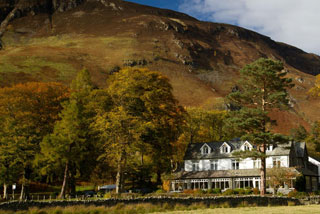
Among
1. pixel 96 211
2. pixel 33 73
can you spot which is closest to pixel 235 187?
pixel 96 211

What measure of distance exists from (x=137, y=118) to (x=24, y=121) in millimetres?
16553

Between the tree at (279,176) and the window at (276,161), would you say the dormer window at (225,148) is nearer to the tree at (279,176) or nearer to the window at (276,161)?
the window at (276,161)

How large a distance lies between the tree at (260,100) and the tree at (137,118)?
35.3ft

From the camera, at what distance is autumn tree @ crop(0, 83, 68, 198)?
45438 mm

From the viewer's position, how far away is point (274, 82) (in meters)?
46.0

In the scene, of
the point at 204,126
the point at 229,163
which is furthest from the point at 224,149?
the point at 204,126

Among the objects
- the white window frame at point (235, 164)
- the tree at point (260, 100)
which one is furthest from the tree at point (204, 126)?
the tree at point (260, 100)

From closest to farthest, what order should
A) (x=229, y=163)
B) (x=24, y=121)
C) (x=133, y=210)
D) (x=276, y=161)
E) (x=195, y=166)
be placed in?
(x=133, y=210), (x=24, y=121), (x=276, y=161), (x=229, y=163), (x=195, y=166)

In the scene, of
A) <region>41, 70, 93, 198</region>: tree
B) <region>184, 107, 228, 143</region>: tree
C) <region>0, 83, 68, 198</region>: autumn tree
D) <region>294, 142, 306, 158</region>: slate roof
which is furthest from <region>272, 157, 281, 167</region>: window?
<region>0, 83, 68, 198</region>: autumn tree

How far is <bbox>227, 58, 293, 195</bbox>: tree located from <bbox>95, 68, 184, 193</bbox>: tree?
423 inches

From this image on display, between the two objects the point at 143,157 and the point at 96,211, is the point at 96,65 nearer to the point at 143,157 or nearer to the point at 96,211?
the point at 143,157

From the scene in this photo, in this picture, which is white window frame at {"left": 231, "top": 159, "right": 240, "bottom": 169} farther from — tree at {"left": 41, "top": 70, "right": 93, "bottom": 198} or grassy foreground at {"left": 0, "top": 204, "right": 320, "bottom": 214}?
grassy foreground at {"left": 0, "top": 204, "right": 320, "bottom": 214}

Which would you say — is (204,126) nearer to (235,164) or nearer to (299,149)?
(235,164)

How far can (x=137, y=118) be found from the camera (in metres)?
47.7
